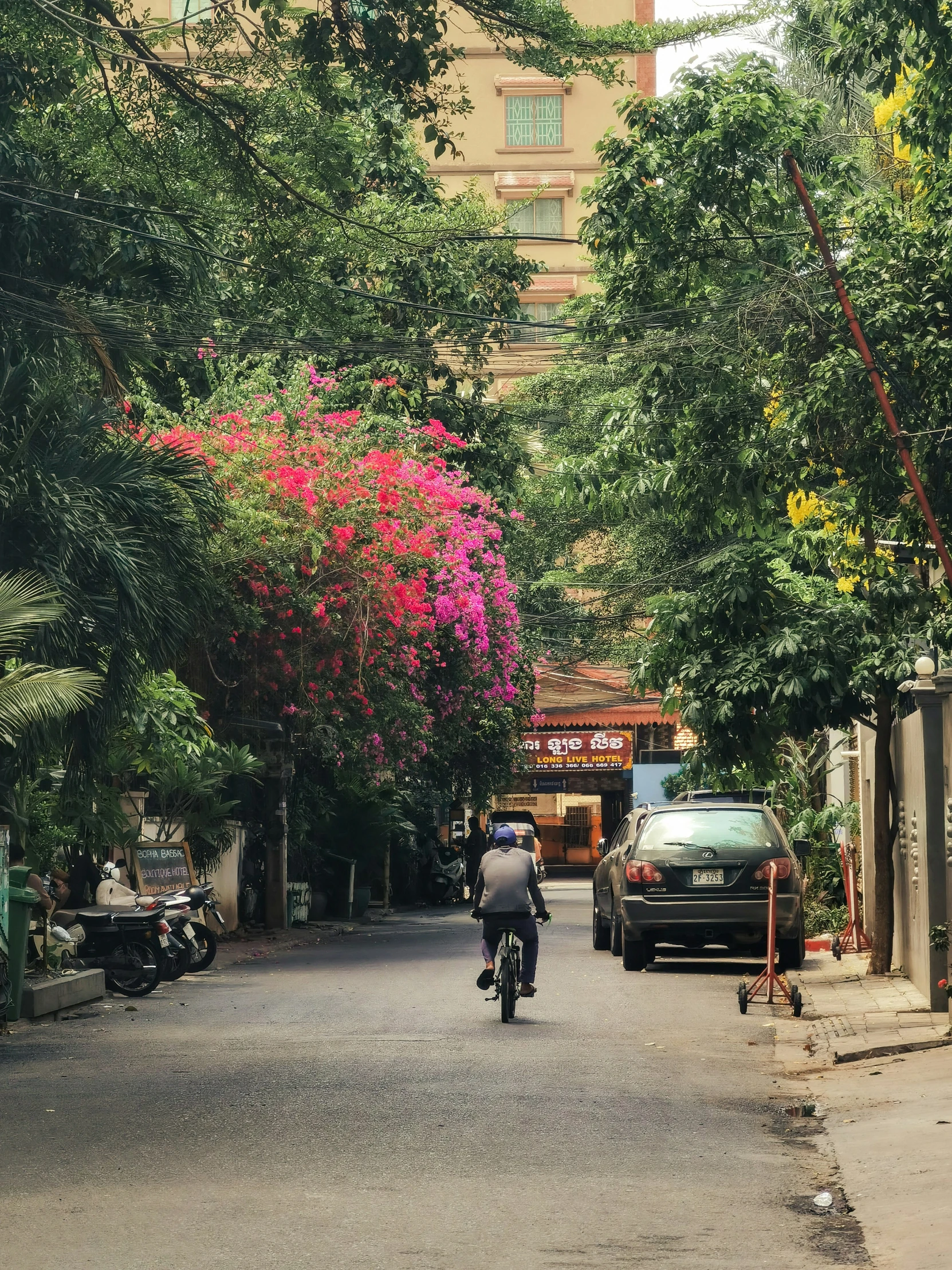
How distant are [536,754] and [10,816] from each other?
42.5 m

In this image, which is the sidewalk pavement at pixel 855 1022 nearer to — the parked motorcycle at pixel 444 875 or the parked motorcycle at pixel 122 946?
the parked motorcycle at pixel 122 946

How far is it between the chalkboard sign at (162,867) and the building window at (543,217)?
47.3 metres

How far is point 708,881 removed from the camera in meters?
18.5

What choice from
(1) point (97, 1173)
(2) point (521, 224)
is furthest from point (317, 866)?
(2) point (521, 224)

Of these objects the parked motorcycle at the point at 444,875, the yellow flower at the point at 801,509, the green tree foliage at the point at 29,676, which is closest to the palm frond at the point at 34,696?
the green tree foliage at the point at 29,676

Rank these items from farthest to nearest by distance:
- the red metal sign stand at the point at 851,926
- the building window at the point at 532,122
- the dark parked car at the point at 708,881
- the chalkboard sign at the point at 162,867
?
the building window at the point at 532,122 → the chalkboard sign at the point at 162,867 → the red metal sign stand at the point at 851,926 → the dark parked car at the point at 708,881

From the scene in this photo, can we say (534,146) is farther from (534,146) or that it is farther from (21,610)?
(21,610)

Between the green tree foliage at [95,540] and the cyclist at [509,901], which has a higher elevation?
the green tree foliage at [95,540]

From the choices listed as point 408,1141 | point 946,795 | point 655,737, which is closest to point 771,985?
point 946,795

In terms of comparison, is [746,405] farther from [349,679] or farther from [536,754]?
[536,754]

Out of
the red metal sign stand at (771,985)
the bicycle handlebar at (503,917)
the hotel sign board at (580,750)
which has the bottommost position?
the red metal sign stand at (771,985)

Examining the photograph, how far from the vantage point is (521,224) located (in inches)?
2724

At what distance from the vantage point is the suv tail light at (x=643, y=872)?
61.0 ft

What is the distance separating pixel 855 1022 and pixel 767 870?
461cm
